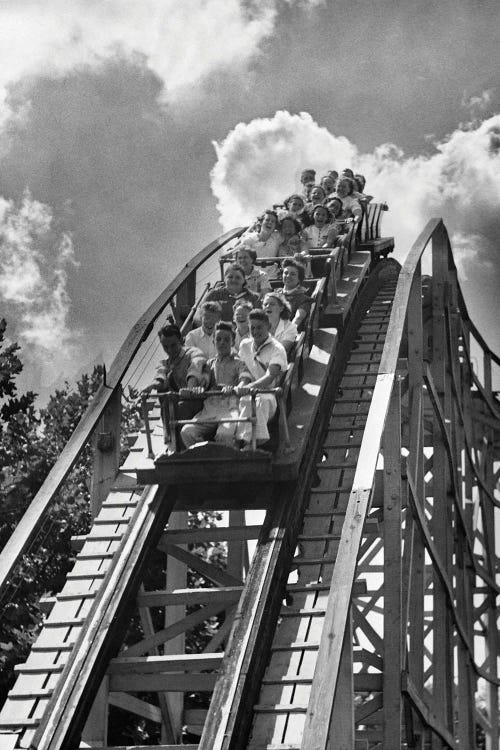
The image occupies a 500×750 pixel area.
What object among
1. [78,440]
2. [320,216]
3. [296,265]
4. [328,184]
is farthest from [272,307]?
[328,184]

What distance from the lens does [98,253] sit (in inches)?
1416

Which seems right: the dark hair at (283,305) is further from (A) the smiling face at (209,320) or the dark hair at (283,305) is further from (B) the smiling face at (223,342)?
(B) the smiling face at (223,342)

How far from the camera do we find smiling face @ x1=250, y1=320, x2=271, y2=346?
912cm

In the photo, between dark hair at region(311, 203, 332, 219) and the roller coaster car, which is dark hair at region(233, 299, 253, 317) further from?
dark hair at region(311, 203, 332, 219)

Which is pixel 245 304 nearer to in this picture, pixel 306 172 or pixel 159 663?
pixel 159 663

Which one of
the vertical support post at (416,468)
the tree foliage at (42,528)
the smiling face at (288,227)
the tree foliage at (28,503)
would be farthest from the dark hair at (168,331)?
the tree foliage at (42,528)

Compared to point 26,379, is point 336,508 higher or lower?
lower

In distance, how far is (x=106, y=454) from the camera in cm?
948

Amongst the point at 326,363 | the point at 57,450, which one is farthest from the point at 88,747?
the point at 57,450

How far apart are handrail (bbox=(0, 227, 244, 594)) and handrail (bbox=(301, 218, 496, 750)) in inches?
78.1

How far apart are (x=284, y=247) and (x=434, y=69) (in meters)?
24.6

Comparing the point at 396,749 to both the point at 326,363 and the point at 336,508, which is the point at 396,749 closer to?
the point at 336,508

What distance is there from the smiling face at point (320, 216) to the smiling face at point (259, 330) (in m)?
5.02

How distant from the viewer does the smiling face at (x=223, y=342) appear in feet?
29.7
